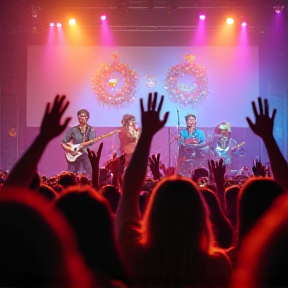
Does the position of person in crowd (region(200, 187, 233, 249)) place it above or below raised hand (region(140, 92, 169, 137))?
below

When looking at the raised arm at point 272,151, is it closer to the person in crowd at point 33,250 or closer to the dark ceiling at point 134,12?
the person in crowd at point 33,250

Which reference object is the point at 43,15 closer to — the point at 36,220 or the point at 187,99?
the point at 187,99

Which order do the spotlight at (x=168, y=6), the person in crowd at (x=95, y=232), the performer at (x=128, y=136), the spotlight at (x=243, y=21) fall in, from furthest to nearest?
the spotlight at (x=243, y=21)
the spotlight at (x=168, y=6)
the performer at (x=128, y=136)
the person in crowd at (x=95, y=232)

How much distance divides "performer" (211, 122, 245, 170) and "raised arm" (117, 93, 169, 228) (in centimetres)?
983

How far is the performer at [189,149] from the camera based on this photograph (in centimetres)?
1212

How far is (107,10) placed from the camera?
1313 centimetres

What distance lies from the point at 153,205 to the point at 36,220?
0.75 metres

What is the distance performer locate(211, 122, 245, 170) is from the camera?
12602 mm

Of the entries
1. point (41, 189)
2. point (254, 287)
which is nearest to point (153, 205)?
point (254, 287)

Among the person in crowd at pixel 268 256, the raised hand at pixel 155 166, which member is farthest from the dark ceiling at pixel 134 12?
the person in crowd at pixel 268 256

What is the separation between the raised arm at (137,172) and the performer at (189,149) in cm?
927

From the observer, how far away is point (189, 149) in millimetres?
12133

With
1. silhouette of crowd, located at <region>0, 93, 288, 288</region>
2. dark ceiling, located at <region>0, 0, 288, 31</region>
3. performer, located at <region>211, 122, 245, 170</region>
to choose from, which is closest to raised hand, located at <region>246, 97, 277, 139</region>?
silhouette of crowd, located at <region>0, 93, 288, 288</region>

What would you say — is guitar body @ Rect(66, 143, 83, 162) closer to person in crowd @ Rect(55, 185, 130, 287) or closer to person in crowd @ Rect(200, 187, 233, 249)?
person in crowd @ Rect(200, 187, 233, 249)
